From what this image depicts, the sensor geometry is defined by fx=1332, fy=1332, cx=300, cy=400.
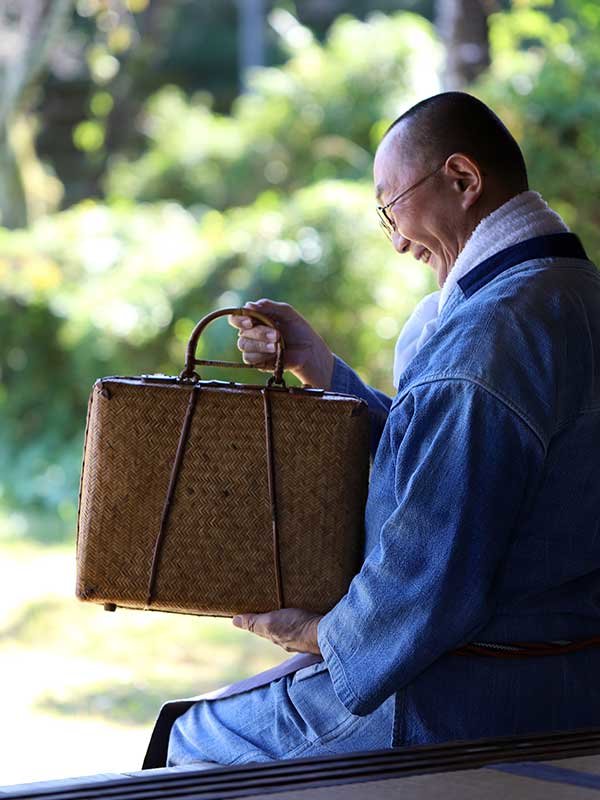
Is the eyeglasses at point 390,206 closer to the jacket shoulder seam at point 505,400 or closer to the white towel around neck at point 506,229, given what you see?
the white towel around neck at point 506,229

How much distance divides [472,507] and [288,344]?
2.24 feet

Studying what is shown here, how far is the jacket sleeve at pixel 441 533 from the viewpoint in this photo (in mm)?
1653

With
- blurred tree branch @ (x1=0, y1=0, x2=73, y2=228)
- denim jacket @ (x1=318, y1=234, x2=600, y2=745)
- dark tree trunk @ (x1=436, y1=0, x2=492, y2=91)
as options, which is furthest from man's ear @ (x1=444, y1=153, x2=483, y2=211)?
blurred tree branch @ (x1=0, y1=0, x2=73, y2=228)

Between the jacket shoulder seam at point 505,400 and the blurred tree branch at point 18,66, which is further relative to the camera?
the blurred tree branch at point 18,66

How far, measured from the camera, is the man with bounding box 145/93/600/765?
1664 millimetres

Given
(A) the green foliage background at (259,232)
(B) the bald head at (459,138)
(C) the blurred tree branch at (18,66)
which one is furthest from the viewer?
(C) the blurred tree branch at (18,66)

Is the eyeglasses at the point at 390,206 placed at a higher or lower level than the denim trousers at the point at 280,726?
higher

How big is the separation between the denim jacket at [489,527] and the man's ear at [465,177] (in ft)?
0.39

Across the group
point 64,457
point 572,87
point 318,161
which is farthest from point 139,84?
point 572,87

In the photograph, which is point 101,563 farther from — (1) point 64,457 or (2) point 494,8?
(1) point 64,457

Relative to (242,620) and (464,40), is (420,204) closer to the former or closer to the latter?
(242,620)

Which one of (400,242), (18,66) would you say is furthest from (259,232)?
(400,242)

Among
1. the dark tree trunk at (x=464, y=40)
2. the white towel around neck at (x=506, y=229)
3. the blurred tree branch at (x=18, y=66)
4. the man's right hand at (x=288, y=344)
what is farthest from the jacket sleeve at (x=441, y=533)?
the blurred tree branch at (x=18, y=66)

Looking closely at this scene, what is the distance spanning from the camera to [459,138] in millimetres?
1902
